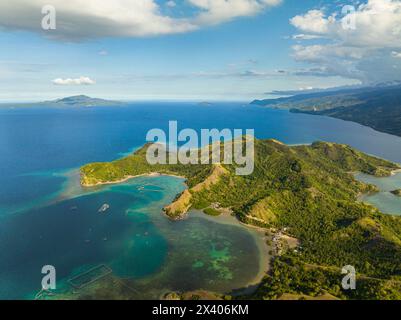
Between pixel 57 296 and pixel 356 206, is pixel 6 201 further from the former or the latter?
pixel 356 206

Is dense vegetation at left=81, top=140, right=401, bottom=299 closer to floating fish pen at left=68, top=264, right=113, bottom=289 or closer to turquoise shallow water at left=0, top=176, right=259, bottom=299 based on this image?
turquoise shallow water at left=0, top=176, right=259, bottom=299

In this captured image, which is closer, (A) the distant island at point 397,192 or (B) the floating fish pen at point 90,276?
(B) the floating fish pen at point 90,276

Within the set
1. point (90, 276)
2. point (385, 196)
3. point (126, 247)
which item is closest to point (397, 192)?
point (385, 196)

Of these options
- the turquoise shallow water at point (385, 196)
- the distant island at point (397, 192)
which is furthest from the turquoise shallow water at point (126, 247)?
the distant island at point (397, 192)

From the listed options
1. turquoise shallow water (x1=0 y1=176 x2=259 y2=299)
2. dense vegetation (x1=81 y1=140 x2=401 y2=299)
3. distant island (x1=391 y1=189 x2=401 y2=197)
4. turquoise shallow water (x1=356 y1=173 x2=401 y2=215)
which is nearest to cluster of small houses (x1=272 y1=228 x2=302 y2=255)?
dense vegetation (x1=81 y1=140 x2=401 y2=299)

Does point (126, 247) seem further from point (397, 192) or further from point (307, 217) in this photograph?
point (397, 192)

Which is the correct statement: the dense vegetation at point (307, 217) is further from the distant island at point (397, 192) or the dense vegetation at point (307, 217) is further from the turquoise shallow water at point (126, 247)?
the distant island at point (397, 192)

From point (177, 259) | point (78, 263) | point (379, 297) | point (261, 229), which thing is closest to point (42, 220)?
point (78, 263)
